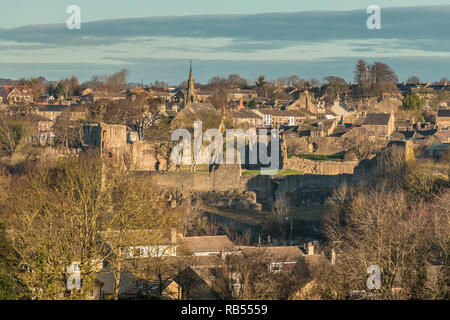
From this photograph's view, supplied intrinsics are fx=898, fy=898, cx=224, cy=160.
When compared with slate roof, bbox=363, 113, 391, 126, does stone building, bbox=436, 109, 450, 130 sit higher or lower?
lower

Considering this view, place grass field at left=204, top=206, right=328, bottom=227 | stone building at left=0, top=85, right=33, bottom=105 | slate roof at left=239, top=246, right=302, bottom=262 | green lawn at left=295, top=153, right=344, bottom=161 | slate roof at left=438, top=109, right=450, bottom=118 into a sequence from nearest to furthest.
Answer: slate roof at left=239, top=246, right=302, bottom=262 < grass field at left=204, top=206, right=328, bottom=227 < green lawn at left=295, top=153, right=344, bottom=161 < slate roof at left=438, top=109, right=450, bottom=118 < stone building at left=0, top=85, right=33, bottom=105

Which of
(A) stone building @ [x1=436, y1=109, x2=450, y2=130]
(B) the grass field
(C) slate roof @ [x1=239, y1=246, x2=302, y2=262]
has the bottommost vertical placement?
(B) the grass field

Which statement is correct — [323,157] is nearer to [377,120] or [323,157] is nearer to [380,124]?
[380,124]

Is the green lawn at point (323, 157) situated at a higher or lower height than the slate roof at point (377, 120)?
lower

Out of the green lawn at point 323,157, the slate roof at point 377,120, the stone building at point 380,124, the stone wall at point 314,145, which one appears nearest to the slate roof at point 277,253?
the green lawn at point 323,157

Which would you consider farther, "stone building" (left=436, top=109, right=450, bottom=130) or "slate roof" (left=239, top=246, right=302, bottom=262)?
"stone building" (left=436, top=109, right=450, bottom=130)

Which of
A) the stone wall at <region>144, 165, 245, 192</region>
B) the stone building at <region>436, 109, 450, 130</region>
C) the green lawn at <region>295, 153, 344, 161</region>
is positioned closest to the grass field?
the stone wall at <region>144, 165, 245, 192</region>

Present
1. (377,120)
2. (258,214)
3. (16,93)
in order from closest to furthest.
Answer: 1. (258,214)
2. (377,120)
3. (16,93)

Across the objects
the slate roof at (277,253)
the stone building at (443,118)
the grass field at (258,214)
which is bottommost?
the grass field at (258,214)

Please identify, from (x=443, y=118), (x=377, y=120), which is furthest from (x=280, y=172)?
(x=443, y=118)

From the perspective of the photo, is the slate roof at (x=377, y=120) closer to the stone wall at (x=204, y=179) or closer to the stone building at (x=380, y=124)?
the stone building at (x=380, y=124)

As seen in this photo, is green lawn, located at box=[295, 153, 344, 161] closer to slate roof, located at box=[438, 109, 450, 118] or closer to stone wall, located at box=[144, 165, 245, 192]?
stone wall, located at box=[144, 165, 245, 192]
